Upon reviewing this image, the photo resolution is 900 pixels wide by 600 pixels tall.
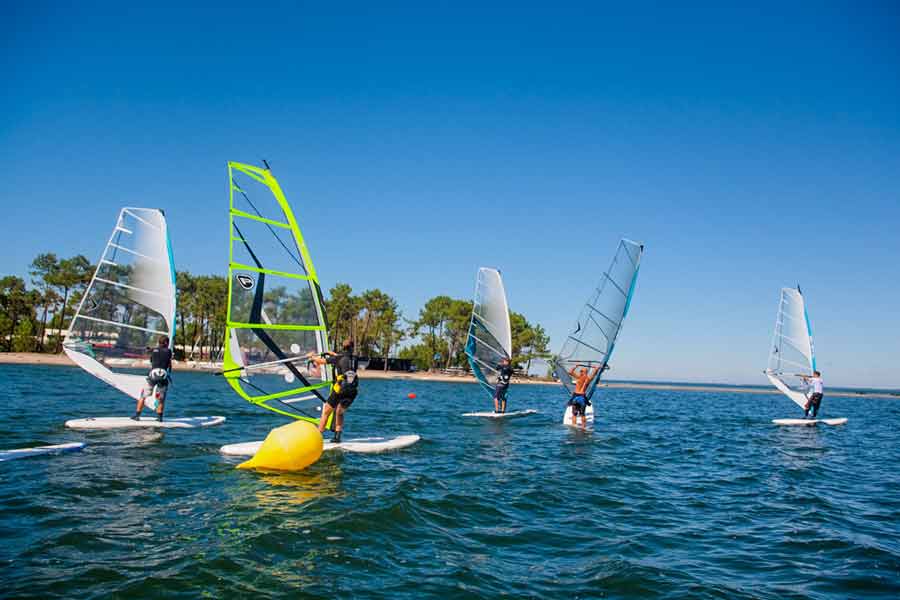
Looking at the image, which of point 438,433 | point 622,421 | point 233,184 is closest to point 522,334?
point 622,421

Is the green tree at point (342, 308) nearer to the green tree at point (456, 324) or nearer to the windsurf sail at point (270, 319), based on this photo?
the green tree at point (456, 324)

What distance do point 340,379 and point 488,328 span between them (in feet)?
46.3

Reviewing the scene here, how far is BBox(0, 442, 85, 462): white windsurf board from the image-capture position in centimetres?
873

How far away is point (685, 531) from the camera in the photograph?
A: 273 inches

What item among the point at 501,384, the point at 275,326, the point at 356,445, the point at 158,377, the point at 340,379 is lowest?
the point at 356,445

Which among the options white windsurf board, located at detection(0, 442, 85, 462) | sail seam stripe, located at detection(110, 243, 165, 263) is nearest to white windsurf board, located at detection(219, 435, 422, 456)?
white windsurf board, located at detection(0, 442, 85, 462)

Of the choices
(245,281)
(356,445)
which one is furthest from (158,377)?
(356,445)

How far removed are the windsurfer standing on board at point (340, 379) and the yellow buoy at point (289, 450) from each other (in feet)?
4.98

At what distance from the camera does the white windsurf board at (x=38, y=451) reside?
873cm

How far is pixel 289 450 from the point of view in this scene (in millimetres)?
8781

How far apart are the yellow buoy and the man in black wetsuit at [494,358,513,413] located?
13.6 meters

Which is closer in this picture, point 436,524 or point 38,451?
point 436,524

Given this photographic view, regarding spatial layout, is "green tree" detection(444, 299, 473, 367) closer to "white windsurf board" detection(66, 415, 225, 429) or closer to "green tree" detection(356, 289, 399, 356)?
"green tree" detection(356, 289, 399, 356)

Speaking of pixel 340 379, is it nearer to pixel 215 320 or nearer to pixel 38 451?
pixel 38 451
